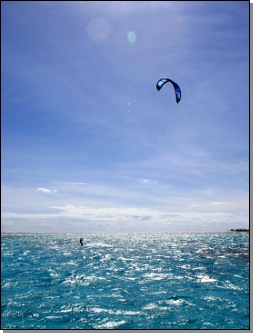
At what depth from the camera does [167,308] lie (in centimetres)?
1515

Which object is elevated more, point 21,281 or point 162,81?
point 162,81

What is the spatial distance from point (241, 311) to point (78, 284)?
12232 mm

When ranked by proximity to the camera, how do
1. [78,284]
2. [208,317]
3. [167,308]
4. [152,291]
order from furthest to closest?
[78,284]
[152,291]
[167,308]
[208,317]

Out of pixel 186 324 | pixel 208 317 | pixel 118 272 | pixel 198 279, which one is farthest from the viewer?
pixel 118 272

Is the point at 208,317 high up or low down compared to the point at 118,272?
up

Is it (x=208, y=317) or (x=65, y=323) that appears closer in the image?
(x=65, y=323)

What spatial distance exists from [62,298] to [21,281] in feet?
A: 23.8

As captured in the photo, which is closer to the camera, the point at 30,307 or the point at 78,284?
the point at 30,307

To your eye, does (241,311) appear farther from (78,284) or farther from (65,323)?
(78,284)

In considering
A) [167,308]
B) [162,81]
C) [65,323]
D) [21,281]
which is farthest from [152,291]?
[162,81]

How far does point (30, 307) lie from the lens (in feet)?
50.9

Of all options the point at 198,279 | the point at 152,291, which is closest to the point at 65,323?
the point at 152,291

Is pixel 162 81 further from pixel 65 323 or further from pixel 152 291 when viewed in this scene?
pixel 65 323

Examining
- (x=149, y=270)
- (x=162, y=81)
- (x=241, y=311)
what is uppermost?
(x=162, y=81)
